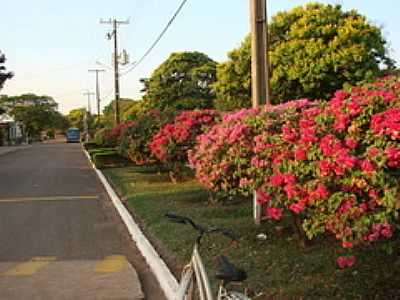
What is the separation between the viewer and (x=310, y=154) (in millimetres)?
4848

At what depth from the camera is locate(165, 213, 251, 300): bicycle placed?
2.99 meters

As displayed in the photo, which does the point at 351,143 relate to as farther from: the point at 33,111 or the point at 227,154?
the point at 33,111

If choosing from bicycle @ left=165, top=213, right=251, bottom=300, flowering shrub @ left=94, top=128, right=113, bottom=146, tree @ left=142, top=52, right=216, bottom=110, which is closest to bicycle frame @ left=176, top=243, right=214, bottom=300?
bicycle @ left=165, top=213, right=251, bottom=300

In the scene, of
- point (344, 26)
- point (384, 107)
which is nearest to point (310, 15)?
point (344, 26)

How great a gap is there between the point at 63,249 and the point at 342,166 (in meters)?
5.20

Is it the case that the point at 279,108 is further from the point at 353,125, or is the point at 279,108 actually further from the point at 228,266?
the point at 228,266

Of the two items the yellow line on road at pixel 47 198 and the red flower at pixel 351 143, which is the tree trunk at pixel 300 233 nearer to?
the red flower at pixel 351 143

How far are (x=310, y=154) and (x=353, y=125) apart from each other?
0.41 metres

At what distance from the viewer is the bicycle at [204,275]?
2990mm

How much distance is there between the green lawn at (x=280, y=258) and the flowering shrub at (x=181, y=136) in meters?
3.47

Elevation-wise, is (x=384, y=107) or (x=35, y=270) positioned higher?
(x=384, y=107)

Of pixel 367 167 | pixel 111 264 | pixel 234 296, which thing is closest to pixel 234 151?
pixel 111 264

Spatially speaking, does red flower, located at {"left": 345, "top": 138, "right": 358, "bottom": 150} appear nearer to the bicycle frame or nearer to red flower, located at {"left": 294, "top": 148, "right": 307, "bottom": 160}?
red flower, located at {"left": 294, "top": 148, "right": 307, "bottom": 160}

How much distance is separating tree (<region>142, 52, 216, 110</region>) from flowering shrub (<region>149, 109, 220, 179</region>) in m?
26.6
